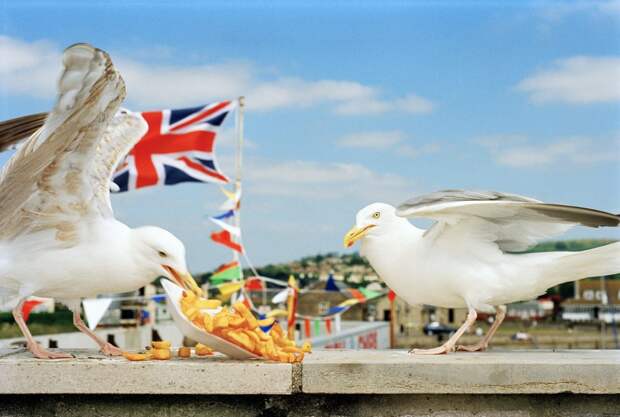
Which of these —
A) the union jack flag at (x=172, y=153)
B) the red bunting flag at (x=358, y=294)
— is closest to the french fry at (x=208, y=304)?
the union jack flag at (x=172, y=153)

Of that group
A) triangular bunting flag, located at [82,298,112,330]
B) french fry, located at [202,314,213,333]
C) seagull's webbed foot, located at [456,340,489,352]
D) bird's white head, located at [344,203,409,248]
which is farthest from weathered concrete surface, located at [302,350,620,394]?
triangular bunting flag, located at [82,298,112,330]

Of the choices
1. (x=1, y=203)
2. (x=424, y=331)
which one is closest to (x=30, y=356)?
(x=1, y=203)

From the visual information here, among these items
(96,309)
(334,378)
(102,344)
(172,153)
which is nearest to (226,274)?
(172,153)

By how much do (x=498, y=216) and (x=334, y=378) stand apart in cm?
153

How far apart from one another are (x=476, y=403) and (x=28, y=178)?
110 inches

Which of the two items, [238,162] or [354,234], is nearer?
[354,234]

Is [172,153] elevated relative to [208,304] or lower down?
elevated

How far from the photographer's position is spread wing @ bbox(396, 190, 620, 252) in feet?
16.3

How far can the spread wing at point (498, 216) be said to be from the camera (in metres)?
4.97

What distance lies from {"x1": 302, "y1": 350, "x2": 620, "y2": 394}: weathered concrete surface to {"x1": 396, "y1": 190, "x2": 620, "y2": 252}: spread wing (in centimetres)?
91

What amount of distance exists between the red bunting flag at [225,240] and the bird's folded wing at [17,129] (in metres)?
14.0

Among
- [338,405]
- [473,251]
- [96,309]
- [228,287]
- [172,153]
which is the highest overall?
[172,153]

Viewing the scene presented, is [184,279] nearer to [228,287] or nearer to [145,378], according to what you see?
[145,378]

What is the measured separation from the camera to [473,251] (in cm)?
533
